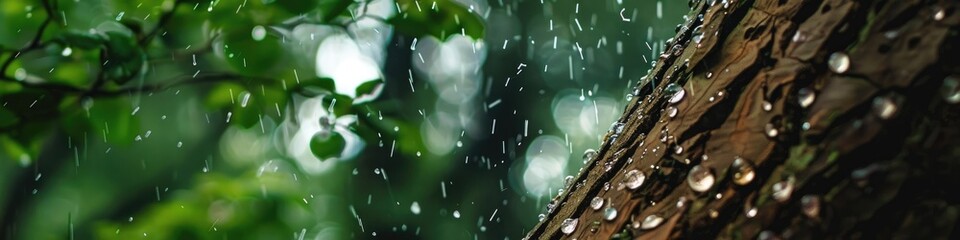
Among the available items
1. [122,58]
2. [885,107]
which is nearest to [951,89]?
[885,107]

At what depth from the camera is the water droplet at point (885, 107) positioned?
1.83 feet

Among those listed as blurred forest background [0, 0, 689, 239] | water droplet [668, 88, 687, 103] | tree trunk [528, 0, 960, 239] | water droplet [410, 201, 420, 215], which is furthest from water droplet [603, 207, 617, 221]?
water droplet [410, 201, 420, 215]

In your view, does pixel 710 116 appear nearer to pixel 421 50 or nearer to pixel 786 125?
pixel 786 125

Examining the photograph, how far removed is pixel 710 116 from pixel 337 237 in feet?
24.7

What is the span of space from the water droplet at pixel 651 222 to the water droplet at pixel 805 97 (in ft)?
0.44

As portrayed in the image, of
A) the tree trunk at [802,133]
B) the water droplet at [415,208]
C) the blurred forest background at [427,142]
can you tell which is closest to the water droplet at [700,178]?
the tree trunk at [802,133]

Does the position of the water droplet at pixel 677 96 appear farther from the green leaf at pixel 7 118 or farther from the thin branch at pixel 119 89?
the green leaf at pixel 7 118

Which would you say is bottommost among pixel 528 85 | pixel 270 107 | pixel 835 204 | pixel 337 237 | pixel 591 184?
pixel 337 237

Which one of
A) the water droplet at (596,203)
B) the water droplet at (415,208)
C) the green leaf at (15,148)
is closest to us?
the water droplet at (596,203)

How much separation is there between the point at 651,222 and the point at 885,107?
0.63 feet

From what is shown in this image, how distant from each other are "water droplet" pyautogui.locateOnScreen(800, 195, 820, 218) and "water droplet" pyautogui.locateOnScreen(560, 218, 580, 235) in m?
0.24

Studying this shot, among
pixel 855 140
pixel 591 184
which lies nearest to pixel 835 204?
pixel 855 140

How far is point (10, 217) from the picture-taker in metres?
6.09

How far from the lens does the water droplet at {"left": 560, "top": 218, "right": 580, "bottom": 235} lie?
2.59ft
